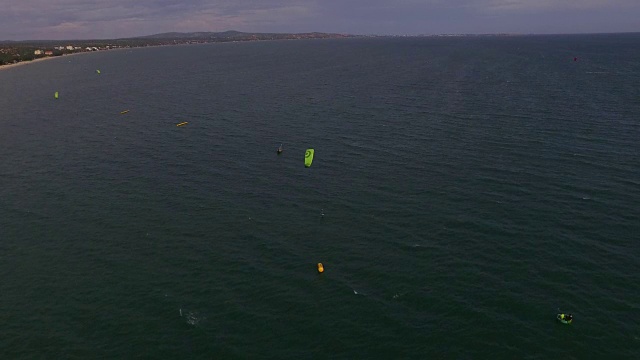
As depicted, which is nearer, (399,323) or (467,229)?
(399,323)

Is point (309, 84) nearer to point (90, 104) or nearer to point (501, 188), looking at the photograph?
point (90, 104)

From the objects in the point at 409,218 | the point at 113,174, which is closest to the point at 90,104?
the point at 113,174

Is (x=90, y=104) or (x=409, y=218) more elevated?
(x=90, y=104)

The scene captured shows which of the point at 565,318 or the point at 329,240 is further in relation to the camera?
the point at 329,240

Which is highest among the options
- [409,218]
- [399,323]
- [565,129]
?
[565,129]

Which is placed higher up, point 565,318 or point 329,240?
point 329,240

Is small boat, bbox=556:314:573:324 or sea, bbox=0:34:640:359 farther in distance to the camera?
small boat, bbox=556:314:573:324

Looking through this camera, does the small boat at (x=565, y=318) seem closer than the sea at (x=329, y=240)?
No

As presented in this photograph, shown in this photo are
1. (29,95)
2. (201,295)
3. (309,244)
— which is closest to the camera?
(201,295)
